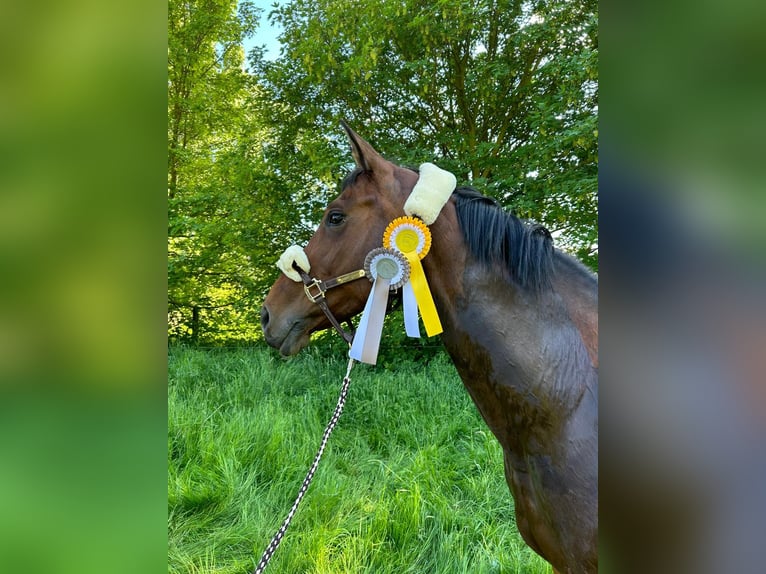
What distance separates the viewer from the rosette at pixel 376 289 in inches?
62.0

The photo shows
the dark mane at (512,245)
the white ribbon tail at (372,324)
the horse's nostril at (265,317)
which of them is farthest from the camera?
the horse's nostril at (265,317)

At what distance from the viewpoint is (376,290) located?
5.49 feet

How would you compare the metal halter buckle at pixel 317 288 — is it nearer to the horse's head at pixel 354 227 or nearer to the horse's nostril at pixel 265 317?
the horse's head at pixel 354 227

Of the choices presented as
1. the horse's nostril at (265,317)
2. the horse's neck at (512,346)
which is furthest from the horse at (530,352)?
the horse's nostril at (265,317)

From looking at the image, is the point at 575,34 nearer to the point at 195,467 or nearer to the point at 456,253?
the point at 456,253

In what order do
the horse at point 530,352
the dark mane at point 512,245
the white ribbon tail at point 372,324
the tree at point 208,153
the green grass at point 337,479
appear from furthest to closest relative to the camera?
1. the tree at point 208,153
2. the green grass at point 337,479
3. the white ribbon tail at point 372,324
4. the dark mane at point 512,245
5. the horse at point 530,352

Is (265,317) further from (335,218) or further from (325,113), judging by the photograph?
(325,113)

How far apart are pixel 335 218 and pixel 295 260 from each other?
223mm

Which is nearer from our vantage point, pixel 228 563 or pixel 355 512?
pixel 228 563

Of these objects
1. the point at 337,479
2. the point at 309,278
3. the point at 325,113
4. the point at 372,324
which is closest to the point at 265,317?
the point at 309,278

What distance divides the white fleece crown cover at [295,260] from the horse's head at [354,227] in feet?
0.10
